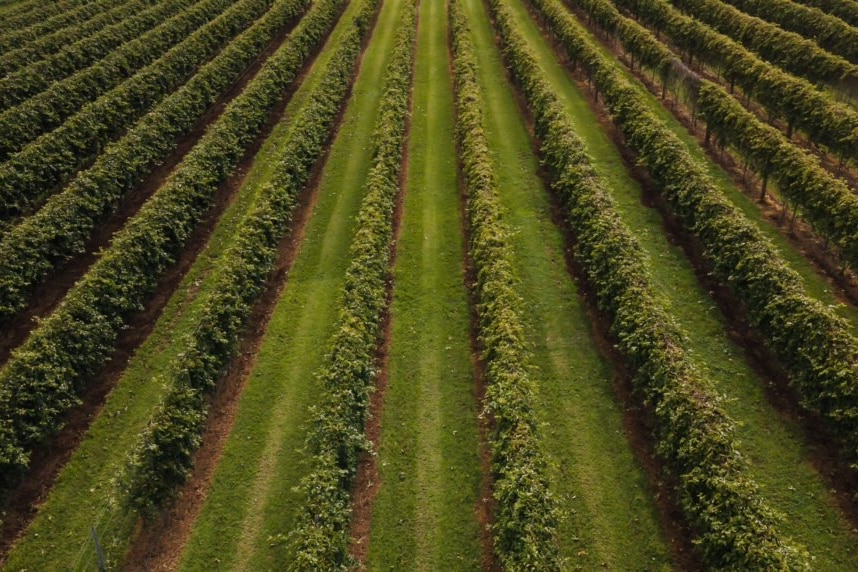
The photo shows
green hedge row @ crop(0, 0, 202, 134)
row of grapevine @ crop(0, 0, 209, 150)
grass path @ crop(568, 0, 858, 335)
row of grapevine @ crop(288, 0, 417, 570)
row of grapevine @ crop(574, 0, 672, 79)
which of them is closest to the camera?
row of grapevine @ crop(288, 0, 417, 570)

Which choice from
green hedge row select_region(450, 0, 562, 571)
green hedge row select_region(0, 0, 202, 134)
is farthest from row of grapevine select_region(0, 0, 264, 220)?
green hedge row select_region(450, 0, 562, 571)

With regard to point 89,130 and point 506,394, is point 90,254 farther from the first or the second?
point 506,394

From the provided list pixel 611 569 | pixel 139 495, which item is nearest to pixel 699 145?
pixel 611 569

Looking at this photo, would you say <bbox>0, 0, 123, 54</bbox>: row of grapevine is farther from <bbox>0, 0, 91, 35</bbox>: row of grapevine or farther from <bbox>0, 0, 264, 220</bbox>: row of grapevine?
<bbox>0, 0, 264, 220</bbox>: row of grapevine

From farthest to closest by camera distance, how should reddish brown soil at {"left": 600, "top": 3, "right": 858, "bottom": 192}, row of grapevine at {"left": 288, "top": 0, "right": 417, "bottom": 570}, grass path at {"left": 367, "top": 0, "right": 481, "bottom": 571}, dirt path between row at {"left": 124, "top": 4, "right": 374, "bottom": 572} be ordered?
reddish brown soil at {"left": 600, "top": 3, "right": 858, "bottom": 192}
grass path at {"left": 367, "top": 0, "right": 481, "bottom": 571}
dirt path between row at {"left": 124, "top": 4, "right": 374, "bottom": 572}
row of grapevine at {"left": 288, "top": 0, "right": 417, "bottom": 570}

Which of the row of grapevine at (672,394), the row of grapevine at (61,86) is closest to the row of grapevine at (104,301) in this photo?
the row of grapevine at (61,86)

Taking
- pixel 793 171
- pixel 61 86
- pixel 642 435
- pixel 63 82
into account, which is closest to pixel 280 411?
pixel 642 435

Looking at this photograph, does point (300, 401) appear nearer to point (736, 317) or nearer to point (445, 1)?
point (736, 317)
